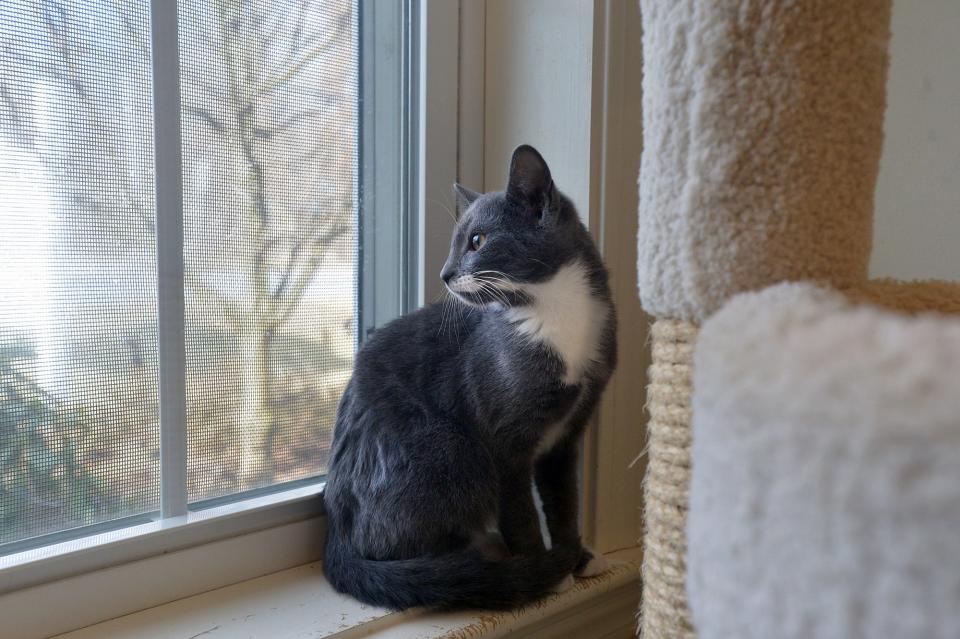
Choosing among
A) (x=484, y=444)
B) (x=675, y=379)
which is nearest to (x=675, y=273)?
(x=675, y=379)

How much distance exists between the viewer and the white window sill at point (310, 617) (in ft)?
2.81

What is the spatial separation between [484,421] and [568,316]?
200mm

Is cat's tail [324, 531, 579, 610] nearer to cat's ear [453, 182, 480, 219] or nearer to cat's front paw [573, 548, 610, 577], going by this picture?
cat's front paw [573, 548, 610, 577]

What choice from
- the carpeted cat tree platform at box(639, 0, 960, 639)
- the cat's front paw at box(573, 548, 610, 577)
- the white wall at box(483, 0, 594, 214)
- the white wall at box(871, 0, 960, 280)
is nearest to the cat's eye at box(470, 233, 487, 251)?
the white wall at box(483, 0, 594, 214)

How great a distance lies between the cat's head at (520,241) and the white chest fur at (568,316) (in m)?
0.02

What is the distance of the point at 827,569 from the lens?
37 centimetres

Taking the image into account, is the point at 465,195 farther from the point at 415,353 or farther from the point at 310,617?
the point at 310,617

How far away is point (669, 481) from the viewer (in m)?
0.60

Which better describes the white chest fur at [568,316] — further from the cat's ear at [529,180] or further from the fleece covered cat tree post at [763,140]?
the fleece covered cat tree post at [763,140]

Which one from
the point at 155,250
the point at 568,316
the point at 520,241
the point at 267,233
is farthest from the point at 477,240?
the point at 155,250

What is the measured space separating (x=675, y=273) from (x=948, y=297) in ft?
0.96

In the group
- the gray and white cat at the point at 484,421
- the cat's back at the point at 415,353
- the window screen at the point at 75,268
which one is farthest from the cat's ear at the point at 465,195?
the window screen at the point at 75,268

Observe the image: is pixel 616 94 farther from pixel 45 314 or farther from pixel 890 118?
pixel 45 314

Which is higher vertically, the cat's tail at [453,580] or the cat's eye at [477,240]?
the cat's eye at [477,240]
